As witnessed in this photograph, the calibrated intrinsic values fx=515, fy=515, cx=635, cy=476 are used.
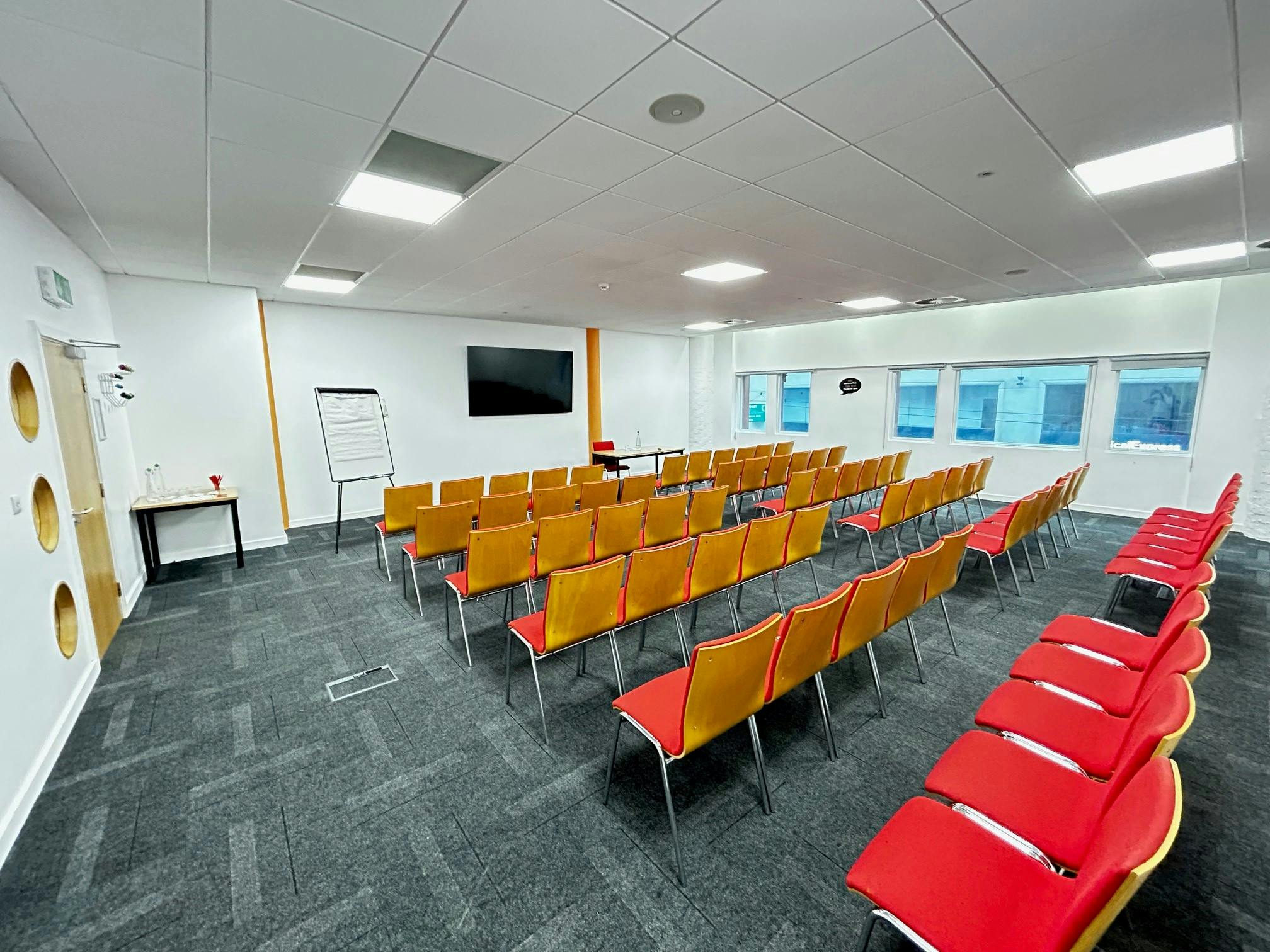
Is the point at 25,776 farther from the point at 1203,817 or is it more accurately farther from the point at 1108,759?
the point at 1203,817

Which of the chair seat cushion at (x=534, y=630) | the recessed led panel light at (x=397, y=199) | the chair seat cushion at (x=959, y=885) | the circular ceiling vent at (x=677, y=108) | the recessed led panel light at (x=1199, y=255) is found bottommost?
the chair seat cushion at (x=959, y=885)

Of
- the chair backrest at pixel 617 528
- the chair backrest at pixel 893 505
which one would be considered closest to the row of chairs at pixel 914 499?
the chair backrest at pixel 893 505

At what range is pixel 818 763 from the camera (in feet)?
8.18

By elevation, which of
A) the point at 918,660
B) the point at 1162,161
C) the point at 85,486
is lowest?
the point at 918,660

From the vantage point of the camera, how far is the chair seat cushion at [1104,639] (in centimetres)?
246

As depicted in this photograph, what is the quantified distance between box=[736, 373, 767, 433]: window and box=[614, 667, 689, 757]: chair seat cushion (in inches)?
389

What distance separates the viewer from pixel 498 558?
3377 millimetres

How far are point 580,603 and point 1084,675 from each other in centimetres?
233

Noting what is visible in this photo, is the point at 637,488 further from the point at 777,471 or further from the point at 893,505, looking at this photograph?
the point at 893,505

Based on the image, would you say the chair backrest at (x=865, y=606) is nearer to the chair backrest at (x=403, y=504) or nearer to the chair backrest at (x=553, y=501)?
the chair backrest at (x=553, y=501)

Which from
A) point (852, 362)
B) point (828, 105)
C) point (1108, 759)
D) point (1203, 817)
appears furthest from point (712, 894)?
point (852, 362)

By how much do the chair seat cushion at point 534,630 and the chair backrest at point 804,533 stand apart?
6.47 feet

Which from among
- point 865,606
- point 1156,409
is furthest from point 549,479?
point 1156,409

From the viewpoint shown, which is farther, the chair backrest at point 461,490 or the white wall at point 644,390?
the white wall at point 644,390
